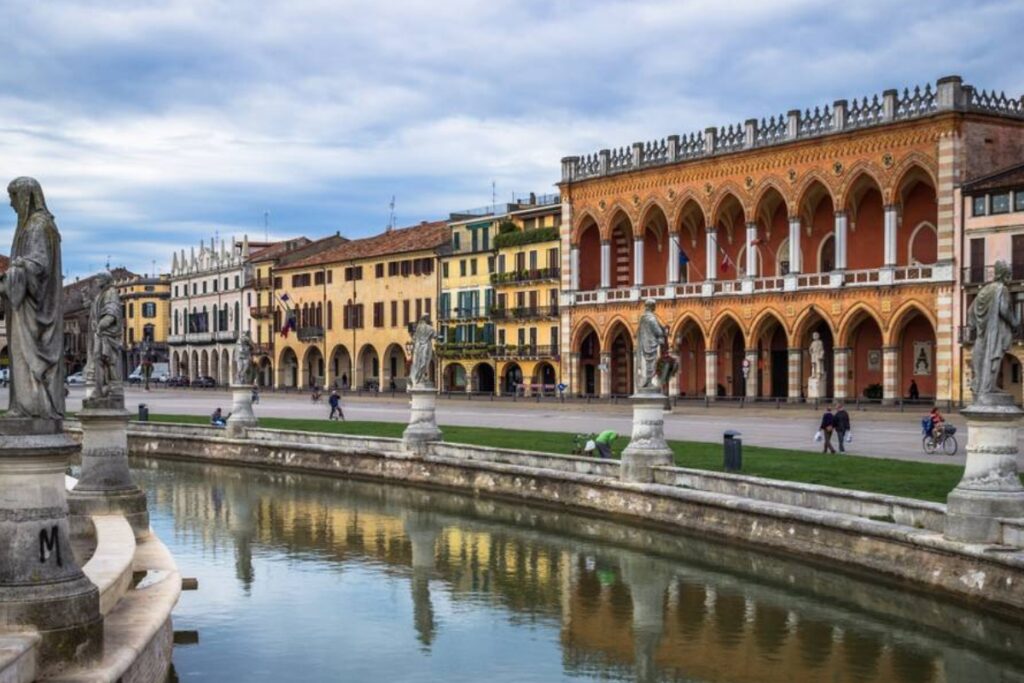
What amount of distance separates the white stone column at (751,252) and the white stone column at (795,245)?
2.04 m

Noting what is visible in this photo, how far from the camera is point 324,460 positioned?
3478cm

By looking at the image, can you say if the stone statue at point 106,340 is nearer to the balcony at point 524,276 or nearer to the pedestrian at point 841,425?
the pedestrian at point 841,425

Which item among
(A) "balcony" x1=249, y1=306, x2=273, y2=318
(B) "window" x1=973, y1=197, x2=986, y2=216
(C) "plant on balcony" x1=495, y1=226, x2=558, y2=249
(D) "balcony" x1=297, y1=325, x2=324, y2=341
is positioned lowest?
(D) "balcony" x1=297, y1=325, x2=324, y2=341

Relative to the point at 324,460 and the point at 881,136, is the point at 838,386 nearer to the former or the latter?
the point at 881,136

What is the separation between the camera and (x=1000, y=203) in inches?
1886

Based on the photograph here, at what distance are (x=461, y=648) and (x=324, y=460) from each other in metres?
19.8

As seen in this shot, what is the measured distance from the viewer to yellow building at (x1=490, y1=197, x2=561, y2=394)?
2788 inches

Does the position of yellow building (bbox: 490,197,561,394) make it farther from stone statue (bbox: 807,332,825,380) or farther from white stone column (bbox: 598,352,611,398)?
stone statue (bbox: 807,332,825,380)

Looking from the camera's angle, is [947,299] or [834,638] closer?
[834,638]

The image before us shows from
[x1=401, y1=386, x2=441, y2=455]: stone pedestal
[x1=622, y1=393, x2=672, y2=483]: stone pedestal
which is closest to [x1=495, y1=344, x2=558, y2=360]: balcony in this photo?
[x1=401, y1=386, x2=441, y2=455]: stone pedestal

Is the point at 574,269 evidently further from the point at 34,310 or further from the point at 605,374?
the point at 34,310

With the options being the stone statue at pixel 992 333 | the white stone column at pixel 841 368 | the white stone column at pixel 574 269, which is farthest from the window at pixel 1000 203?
the stone statue at pixel 992 333

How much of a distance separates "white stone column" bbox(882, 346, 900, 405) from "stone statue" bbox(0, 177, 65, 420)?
151 ft

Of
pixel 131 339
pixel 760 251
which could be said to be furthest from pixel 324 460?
pixel 131 339
